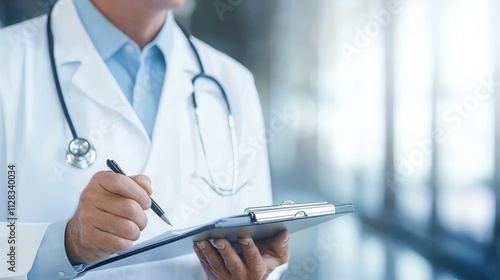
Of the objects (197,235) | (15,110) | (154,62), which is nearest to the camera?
(197,235)

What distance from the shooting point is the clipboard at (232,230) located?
2.33 feet

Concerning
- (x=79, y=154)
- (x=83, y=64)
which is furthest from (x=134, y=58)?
(x=79, y=154)

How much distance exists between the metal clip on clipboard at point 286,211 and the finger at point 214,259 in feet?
0.31

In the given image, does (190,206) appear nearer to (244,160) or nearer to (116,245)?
(244,160)

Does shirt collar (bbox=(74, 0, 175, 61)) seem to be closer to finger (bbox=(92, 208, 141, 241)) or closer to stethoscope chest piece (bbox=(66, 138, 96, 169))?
stethoscope chest piece (bbox=(66, 138, 96, 169))

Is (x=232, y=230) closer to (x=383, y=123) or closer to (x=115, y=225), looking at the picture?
(x=115, y=225)

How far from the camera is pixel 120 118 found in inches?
36.3

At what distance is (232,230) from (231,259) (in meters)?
0.12

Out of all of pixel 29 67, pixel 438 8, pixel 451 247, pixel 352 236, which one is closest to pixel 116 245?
pixel 29 67

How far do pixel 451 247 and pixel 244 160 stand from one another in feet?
1.57

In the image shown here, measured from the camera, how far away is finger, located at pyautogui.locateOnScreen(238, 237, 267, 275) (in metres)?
0.85

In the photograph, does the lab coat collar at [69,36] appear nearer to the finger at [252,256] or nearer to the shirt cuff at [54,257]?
the shirt cuff at [54,257]

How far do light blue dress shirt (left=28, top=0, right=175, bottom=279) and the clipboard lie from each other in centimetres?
23

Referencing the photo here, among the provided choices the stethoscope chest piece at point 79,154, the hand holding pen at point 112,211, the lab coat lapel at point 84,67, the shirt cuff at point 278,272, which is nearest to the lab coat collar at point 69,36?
the lab coat lapel at point 84,67
